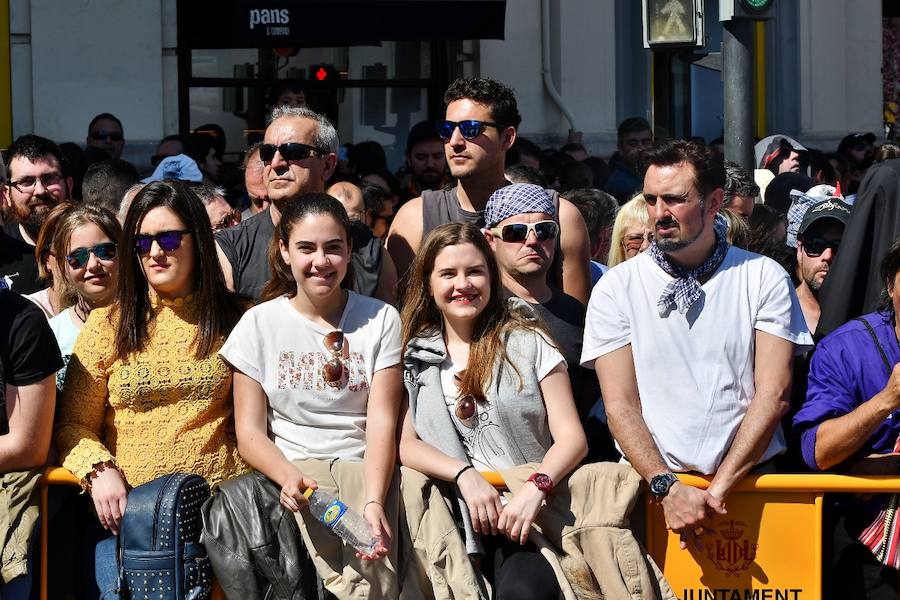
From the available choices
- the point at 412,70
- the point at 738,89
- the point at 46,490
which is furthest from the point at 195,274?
the point at 412,70

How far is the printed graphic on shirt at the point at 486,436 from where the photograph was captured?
4953 millimetres

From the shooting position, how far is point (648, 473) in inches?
189

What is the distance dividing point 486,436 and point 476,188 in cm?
146

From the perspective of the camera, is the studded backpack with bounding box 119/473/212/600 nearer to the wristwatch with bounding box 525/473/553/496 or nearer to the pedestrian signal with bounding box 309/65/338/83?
the wristwatch with bounding box 525/473/553/496

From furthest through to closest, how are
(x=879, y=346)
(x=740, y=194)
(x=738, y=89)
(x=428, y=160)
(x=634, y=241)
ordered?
(x=428, y=160) → (x=738, y=89) → (x=740, y=194) → (x=634, y=241) → (x=879, y=346)

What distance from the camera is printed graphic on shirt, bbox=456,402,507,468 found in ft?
16.3

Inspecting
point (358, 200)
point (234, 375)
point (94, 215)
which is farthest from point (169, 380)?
point (358, 200)

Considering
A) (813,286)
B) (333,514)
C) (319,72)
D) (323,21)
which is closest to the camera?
(333,514)

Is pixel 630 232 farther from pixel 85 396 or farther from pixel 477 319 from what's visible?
pixel 85 396

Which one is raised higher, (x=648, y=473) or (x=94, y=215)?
(x=94, y=215)

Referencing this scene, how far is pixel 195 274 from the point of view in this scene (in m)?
5.30

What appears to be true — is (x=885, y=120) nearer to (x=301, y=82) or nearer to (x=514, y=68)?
(x=514, y=68)

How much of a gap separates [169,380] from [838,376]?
93.9 inches

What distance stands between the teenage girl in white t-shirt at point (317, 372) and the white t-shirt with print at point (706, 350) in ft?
2.64
